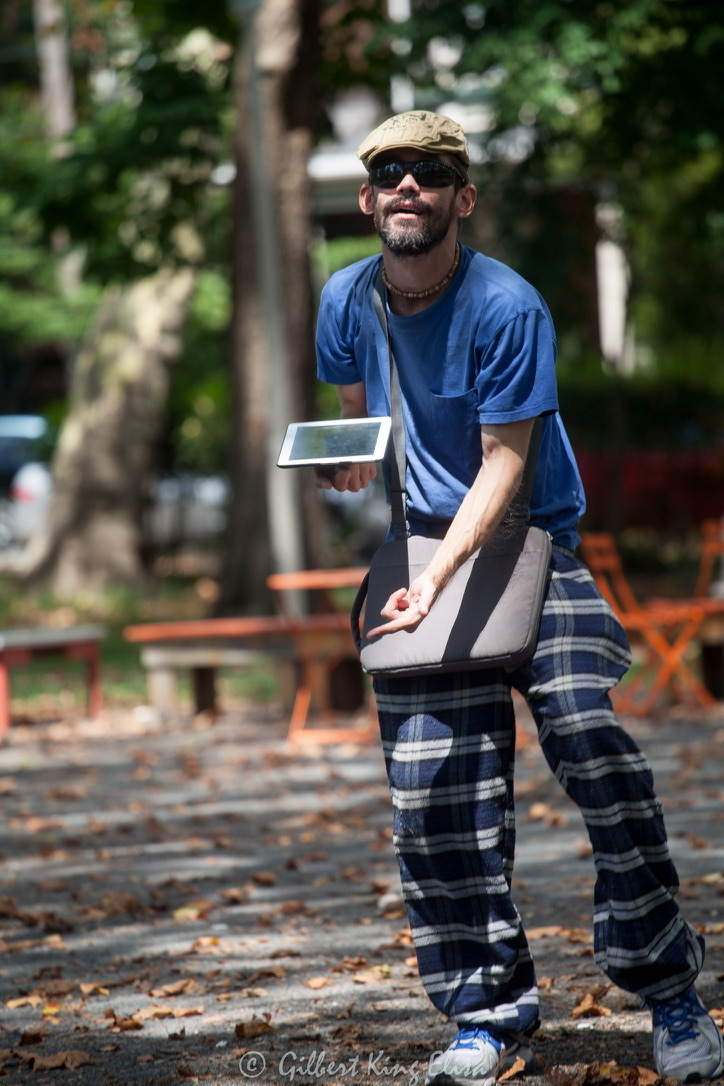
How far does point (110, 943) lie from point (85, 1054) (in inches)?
52.4

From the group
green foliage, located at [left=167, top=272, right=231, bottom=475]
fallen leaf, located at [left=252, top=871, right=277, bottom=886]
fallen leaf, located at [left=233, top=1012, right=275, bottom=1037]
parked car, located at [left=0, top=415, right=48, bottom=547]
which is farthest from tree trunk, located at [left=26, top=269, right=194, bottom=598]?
fallen leaf, located at [left=233, top=1012, right=275, bottom=1037]

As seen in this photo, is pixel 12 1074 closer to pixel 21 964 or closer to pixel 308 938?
pixel 21 964

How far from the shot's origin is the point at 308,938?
5098 millimetres

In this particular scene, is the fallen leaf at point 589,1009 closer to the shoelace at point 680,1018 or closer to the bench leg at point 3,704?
the shoelace at point 680,1018

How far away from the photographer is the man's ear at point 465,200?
354cm

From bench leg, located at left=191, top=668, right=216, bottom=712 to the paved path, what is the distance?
151 centimetres

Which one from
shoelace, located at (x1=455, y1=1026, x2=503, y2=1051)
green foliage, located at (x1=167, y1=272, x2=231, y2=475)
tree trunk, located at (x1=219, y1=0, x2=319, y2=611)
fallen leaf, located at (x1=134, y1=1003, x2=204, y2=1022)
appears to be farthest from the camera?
green foliage, located at (x1=167, y1=272, x2=231, y2=475)

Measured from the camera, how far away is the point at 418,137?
3.43 metres

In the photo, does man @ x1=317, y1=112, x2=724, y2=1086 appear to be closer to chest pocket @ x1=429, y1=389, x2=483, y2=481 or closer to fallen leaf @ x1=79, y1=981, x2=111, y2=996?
chest pocket @ x1=429, y1=389, x2=483, y2=481

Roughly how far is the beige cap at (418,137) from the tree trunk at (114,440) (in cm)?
1627

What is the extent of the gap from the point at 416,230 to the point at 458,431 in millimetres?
441

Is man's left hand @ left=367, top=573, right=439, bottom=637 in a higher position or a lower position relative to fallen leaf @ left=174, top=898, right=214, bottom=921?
higher

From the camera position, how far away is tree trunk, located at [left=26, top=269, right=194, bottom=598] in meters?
19.6

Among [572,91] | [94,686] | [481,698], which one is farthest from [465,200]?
[572,91]
